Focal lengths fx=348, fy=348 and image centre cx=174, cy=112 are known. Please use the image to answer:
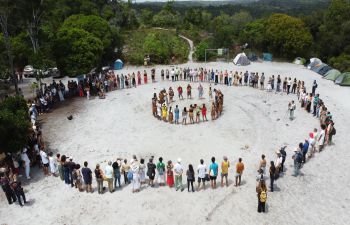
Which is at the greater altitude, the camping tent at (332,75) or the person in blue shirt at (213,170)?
the camping tent at (332,75)

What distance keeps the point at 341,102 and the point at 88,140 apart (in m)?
17.5

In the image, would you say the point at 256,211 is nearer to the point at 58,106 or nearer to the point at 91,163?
the point at 91,163

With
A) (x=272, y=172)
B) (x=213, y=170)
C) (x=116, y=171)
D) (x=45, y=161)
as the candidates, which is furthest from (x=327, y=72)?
(x=45, y=161)

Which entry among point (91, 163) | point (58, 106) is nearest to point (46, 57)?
point (58, 106)

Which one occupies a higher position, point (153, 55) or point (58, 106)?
point (153, 55)

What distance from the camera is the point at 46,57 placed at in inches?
993

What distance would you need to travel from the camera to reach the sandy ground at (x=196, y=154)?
504 inches

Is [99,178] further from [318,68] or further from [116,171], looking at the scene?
[318,68]

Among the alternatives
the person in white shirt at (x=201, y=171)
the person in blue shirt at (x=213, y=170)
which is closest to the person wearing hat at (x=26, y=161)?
the person in white shirt at (x=201, y=171)

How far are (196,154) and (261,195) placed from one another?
554 centimetres

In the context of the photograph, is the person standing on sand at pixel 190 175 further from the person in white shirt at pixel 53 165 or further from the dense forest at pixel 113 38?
the dense forest at pixel 113 38

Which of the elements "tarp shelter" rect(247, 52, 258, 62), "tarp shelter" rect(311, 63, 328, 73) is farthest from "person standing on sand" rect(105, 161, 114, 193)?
"tarp shelter" rect(247, 52, 258, 62)

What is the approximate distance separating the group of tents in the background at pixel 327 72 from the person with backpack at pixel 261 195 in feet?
66.3

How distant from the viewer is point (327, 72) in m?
31.8
